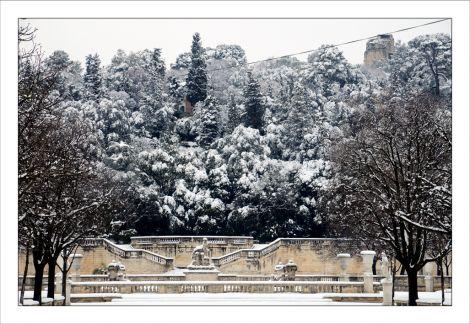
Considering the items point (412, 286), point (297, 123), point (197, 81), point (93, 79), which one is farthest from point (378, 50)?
point (412, 286)

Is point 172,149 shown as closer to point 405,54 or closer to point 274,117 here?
point 274,117

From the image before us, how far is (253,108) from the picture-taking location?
139ft

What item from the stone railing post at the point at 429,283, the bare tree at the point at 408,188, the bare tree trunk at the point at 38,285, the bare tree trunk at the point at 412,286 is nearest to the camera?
the bare tree at the point at 408,188

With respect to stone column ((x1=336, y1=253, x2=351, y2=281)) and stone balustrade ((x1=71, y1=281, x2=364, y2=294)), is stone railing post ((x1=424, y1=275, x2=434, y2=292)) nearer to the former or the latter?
stone balustrade ((x1=71, y1=281, x2=364, y2=294))

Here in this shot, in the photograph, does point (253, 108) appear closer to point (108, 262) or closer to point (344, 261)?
point (344, 261)

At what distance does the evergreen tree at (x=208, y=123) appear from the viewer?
4197 cm

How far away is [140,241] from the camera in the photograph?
37.1 m

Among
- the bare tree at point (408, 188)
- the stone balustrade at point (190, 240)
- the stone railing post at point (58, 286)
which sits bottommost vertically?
the stone railing post at point (58, 286)

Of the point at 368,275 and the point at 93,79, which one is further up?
the point at 93,79

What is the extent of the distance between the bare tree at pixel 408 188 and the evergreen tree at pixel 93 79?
13.5 m

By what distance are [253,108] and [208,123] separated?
2415 millimetres

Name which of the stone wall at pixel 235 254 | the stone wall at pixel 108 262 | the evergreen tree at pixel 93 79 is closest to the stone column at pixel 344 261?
the stone wall at pixel 235 254

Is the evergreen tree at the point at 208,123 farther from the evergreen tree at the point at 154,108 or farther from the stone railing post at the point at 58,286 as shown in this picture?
the stone railing post at the point at 58,286

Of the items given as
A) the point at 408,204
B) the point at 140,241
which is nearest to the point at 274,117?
the point at 140,241
